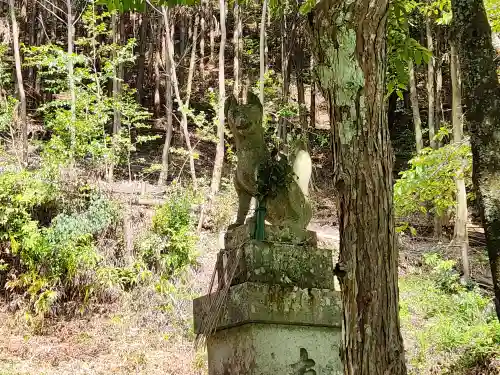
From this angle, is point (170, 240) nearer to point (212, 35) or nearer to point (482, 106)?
point (482, 106)

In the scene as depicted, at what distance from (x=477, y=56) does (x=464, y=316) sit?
7287 mm

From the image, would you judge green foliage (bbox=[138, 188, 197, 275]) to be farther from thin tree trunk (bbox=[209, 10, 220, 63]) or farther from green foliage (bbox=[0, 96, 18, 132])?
thin tree trunk (bbox=[209, 10, 220, 63])

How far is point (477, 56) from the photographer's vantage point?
3.87 m

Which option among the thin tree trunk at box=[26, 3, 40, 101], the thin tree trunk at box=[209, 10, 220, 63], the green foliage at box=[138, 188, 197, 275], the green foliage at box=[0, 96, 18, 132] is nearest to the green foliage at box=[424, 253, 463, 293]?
the green foliage at box=[138, 188, 197, 275]

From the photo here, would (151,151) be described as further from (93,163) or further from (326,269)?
(326,269)

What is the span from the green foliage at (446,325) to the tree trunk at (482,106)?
5.79 metres

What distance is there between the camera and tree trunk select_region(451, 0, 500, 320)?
12.2ft

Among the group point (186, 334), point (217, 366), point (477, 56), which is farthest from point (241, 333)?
point (186, 334)

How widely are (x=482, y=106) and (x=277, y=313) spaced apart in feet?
6.05

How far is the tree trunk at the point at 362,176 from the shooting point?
3.02 meters

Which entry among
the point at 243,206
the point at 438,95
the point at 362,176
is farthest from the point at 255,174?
the point at 438,95

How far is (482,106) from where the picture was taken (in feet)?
→ 12.5

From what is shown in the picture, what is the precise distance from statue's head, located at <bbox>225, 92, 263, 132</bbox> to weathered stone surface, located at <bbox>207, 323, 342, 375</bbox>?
1524 mm

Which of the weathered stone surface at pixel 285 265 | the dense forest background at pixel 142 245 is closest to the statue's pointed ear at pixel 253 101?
the dense forest background at pixel 142 245
